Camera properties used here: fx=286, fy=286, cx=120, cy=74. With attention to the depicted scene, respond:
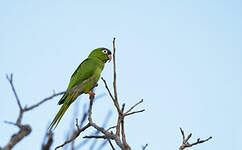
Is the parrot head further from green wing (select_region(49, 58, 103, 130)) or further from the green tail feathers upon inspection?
the green tail feathers

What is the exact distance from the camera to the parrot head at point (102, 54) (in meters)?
8.28

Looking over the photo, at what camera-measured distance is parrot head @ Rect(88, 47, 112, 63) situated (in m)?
8.28

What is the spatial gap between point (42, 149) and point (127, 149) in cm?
169

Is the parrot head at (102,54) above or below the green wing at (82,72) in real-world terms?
above

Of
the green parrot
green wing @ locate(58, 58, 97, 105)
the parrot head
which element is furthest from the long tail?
the parrot head

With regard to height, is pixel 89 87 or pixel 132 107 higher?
pixel 89 87

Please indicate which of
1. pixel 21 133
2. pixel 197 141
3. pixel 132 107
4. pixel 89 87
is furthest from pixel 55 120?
pixel 21 133

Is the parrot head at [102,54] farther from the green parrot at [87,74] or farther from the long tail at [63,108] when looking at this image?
the long tail at [63,108]

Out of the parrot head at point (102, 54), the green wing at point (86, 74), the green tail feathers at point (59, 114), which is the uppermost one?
the parrot head at point (102, 54)

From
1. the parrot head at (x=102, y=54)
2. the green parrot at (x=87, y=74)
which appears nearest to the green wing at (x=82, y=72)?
the green parrot at (x=87, y=74)

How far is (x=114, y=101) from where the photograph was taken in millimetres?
3264

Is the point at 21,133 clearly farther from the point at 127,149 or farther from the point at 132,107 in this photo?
the point at 132,107

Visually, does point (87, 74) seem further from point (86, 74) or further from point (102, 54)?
point (102, 54)

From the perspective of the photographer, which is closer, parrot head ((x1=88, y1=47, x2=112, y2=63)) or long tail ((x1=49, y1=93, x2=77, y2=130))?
long tail ((x1=49, y1=93, x2=77, y2=130))
